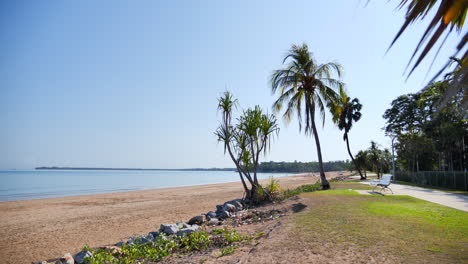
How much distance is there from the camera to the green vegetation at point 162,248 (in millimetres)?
5027

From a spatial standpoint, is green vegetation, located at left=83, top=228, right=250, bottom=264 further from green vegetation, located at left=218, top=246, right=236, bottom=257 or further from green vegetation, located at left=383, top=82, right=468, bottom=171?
green vegetation, located at left=383, top=82, right=468, bottom=171

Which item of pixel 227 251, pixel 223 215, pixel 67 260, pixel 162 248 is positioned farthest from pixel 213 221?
pixel 67 260

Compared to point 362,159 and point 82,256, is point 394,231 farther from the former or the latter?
point 362,159

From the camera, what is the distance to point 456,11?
145 cm

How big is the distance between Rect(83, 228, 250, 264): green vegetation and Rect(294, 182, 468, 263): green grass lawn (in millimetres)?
1533

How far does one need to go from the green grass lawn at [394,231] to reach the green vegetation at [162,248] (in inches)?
60.4

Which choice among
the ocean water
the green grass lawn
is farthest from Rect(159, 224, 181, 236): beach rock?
the ocean water

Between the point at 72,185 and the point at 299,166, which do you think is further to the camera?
the point at 299,166

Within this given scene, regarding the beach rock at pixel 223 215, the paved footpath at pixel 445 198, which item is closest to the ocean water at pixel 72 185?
the beach rock at pixel 223 215

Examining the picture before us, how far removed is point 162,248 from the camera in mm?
5516

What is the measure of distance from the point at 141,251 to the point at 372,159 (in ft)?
114

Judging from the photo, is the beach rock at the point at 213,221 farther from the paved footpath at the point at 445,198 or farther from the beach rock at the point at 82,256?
the paved footpath at the point at 445,198

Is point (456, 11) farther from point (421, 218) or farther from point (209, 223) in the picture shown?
point (209, 223)

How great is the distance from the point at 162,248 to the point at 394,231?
→ 4.73 m
